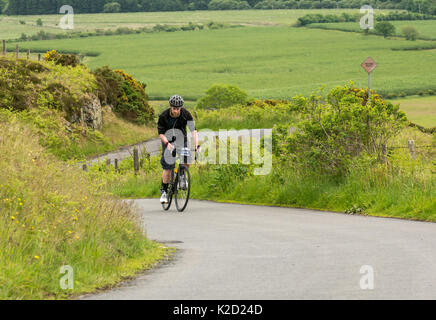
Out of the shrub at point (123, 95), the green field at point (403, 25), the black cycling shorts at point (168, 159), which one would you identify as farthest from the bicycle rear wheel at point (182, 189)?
the green field at point (403, 25)

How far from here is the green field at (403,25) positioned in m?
156

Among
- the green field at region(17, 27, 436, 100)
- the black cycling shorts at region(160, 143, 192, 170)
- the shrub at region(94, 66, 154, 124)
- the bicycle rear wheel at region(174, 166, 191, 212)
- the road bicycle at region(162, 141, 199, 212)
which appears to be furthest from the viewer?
the green field at region(17, 27, 436, 100)

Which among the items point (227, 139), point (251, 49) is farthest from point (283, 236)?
point (251, 49)

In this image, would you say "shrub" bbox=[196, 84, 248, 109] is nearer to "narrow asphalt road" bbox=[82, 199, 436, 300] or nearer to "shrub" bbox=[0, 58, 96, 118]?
"shrub" bbox=[0, 58, 96, 118]

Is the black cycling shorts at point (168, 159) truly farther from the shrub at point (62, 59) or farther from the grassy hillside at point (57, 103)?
the shrub at point (62, 59)

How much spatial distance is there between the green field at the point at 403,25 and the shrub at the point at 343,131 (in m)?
138

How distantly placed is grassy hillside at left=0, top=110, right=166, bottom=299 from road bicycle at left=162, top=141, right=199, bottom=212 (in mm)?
4674

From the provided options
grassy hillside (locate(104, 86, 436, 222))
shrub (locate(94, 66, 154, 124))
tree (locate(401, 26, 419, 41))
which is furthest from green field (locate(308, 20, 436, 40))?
grassy hillside (locate(104, 86, 436, 222))

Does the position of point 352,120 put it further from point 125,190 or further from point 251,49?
point 251,49

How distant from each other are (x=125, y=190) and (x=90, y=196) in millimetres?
15273

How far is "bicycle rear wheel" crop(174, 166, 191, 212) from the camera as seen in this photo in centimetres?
1697

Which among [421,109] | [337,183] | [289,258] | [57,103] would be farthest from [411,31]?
[289,258]

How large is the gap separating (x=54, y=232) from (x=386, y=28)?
15614 centimetres

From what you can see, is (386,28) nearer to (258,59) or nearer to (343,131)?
(258,59)
